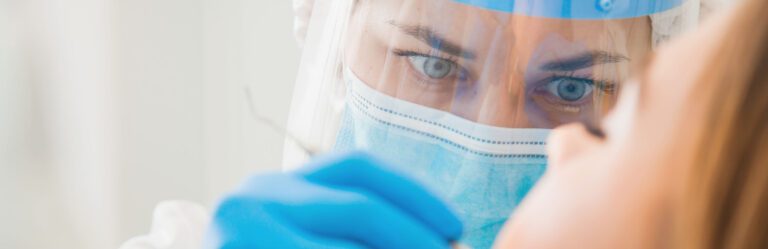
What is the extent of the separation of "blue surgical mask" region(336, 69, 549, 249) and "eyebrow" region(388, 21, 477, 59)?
8 cm

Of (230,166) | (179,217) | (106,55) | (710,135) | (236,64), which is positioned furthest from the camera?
(230,166)

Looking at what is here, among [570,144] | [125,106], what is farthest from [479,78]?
[125,106]

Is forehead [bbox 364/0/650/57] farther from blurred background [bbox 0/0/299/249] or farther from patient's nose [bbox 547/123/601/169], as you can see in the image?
blurred background [bbox 0/0/299/249]

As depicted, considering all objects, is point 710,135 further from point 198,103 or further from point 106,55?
point 198,103

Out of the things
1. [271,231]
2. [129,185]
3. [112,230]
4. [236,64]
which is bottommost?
[112,230]

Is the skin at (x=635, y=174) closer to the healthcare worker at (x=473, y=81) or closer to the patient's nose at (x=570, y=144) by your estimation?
the patient's nose at (x=570, y=144)

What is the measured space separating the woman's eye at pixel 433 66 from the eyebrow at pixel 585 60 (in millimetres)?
122

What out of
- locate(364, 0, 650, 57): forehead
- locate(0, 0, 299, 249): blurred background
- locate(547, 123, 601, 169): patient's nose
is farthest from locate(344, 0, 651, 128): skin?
locate(0, 0, 299, 249): blurred background

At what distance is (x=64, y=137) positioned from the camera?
70.0 inches

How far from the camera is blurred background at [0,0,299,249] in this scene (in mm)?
1667

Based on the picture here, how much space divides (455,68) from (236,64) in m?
0.97

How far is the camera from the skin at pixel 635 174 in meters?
0.42

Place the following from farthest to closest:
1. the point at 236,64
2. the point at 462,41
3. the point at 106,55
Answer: the point at 236,64, the point at 106,55, the point at 462,41

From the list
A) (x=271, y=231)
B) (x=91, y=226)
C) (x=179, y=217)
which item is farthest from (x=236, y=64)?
(x=271, y=231)
